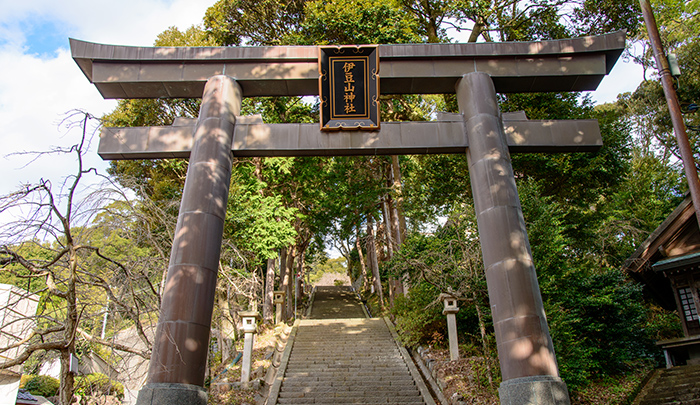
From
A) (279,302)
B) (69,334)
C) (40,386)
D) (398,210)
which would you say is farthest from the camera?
(398,210)

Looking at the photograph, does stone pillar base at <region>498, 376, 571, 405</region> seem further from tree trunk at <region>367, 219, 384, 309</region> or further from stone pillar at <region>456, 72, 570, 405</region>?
tree trunk at <region>367, 219, 384, 309</region>

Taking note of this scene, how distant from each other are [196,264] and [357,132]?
350cm

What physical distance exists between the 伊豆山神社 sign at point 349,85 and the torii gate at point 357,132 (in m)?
0.22

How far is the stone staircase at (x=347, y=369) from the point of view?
1074 cm

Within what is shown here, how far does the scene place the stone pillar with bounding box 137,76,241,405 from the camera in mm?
6008

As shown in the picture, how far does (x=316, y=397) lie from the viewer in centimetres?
1072

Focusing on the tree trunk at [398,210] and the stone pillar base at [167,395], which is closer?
the stone pillar base at [167,395]

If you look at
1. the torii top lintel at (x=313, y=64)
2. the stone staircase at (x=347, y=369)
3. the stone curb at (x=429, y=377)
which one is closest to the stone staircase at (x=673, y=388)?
the stone curb at (x=429, y=377)

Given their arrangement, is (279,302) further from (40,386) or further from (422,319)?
(40,386)

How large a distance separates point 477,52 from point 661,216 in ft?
41.0

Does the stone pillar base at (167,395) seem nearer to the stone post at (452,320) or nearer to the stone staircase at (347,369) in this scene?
the stone staircase at (347,369)

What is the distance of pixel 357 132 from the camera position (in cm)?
791

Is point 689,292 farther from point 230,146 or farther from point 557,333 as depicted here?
point 230,146

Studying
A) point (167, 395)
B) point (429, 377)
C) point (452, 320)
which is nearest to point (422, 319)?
point (452, 320)
